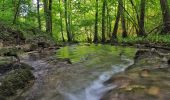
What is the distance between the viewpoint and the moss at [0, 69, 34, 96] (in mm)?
5202

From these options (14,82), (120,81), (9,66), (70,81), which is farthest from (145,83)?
(9,66)

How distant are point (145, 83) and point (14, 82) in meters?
2.59

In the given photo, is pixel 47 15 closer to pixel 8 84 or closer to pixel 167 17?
pixel 167 17

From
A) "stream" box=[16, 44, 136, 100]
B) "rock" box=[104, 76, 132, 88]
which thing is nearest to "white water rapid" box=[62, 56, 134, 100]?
"stream" box=[16, 44, 136, 100]

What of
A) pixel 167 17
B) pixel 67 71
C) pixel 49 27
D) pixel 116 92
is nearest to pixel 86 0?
pixel 49 27

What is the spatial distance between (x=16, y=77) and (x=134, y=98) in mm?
2400

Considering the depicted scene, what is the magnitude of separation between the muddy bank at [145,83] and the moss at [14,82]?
1721 mm

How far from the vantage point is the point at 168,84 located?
5734mm

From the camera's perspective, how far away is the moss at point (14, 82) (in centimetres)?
520

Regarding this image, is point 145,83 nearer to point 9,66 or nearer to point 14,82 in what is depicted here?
point 14,82

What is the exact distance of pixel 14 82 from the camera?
555 centimetres

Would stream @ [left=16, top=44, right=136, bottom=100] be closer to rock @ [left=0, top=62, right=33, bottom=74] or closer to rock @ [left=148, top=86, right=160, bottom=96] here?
rock @ [left=0, top=62, right=33, bottom=74]

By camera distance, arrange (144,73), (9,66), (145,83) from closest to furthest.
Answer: (145,83) < (144,73) < (9,66)

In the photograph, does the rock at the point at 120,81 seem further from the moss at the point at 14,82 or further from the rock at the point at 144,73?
the moss at the point at 14,82
